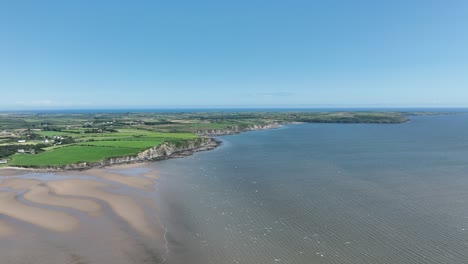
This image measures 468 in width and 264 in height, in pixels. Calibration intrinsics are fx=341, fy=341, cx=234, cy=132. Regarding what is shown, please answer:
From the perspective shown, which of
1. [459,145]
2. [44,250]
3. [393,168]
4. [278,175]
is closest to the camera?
[44,250]

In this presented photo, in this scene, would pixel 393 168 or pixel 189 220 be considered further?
pixel 393 168

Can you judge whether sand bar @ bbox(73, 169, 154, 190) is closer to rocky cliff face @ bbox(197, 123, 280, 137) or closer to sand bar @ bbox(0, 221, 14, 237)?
sand bar @ bbox(0, 221, 14, 237)

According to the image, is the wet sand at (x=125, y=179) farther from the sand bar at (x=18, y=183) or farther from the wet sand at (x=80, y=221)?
the sand bar at (x=18, y=183)

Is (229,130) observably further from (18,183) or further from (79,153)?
(18,183)

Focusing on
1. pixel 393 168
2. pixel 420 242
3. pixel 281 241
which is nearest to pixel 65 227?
pixel 281 241

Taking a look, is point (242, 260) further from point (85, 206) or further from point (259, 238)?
point (85, 206)

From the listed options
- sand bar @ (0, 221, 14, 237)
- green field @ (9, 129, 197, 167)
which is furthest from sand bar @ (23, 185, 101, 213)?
green field @ (9, 129, 197, 167)

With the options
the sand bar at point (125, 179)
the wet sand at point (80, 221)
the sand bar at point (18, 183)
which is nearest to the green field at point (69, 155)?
the sand bar at point (125, 179)

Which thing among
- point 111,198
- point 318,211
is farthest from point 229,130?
point 318,211
